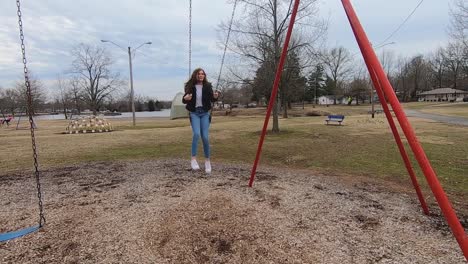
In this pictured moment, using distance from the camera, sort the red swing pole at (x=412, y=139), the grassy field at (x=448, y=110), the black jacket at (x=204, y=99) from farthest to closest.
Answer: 1. the grassy field at (x=448, y=110)
2. the black jacket at (x=204, y=99)
3. the red swing pole at (x=412, y=139)

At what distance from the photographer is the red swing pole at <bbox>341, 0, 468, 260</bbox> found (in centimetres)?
236

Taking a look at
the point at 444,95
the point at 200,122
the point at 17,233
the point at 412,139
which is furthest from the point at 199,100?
the point at 444,95

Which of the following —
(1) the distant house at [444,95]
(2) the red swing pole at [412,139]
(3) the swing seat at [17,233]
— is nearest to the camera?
(2) the red swing pole at [412,139]

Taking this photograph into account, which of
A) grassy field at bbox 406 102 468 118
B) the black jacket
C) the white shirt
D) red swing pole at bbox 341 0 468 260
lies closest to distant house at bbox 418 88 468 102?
grassy field at bbox 406 102 468 118

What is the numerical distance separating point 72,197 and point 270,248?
3.31m

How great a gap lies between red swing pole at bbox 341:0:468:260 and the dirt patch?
3.27 ft

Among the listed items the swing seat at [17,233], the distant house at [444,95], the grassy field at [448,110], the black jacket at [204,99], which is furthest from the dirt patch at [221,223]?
the distant house at [444,95]

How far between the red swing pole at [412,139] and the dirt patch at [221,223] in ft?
3.27

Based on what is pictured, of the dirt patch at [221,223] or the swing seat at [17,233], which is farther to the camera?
the swing seat at [17,233]

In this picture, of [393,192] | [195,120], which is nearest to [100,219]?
[195,120]

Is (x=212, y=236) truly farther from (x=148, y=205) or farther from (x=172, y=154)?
(x=172, y=154)

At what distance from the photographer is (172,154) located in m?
10.3

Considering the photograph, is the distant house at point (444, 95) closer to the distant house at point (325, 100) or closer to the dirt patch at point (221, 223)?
the distant house at point (325, 100)

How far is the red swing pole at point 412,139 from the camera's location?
236cm
